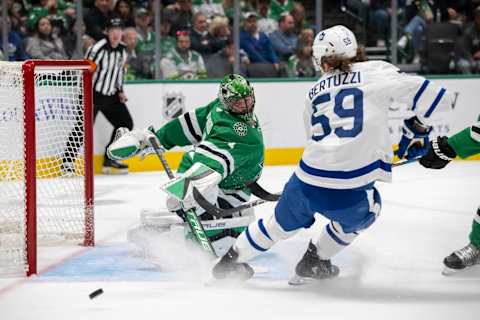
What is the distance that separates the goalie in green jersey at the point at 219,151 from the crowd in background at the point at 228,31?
3908 mm

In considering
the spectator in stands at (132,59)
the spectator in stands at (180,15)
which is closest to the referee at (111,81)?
the spectator in stands at (132,59)

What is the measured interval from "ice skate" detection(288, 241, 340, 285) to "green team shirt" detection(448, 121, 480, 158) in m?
0.65

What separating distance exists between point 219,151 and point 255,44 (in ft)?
16.2

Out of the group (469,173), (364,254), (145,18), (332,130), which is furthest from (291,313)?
(145,18)

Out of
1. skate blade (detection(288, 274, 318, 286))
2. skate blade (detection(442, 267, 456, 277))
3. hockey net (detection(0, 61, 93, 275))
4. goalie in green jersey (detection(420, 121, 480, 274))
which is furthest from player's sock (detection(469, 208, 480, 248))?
hockey net (detection(0, 61, 93, 275))

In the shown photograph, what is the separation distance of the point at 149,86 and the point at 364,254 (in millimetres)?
3726

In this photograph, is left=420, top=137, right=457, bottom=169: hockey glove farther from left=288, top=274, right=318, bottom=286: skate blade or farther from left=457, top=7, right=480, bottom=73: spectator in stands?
left=457, top=7, right=480, bottom=73: spectator in stands

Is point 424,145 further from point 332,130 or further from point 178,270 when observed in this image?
point 178,270

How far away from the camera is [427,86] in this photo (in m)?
3.28

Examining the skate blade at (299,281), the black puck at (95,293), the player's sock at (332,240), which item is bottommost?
the skate blade at (299,281)

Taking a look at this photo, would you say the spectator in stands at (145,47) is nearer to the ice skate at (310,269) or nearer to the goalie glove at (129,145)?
the goalie glove at (129,145)

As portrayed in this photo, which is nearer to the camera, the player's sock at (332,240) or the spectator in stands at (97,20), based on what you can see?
the player's sock at (332,240)

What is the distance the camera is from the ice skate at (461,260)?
3.78 metres

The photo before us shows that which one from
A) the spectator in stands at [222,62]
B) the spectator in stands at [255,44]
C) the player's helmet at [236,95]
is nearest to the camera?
the player's helmet at [236,95]
